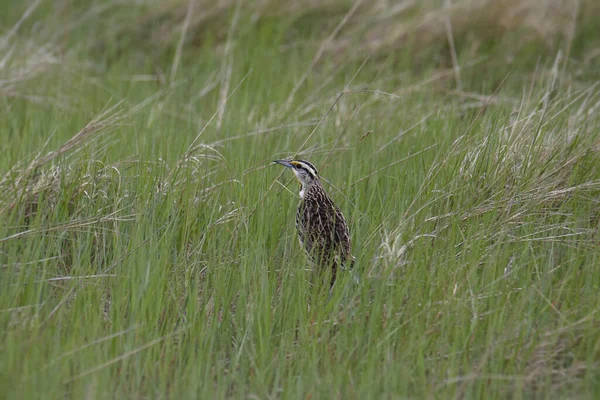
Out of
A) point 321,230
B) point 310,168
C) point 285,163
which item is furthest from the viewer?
point 285,163

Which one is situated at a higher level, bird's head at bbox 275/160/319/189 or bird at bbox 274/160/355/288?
bird's head at bbox 275/160/319/189

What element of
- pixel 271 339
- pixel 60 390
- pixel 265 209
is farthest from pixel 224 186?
pixel 60 390

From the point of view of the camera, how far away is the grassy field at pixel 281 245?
403 cm

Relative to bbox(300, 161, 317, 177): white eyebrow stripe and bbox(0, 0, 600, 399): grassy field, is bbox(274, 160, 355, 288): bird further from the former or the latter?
bbox(0, 0, 600, 399): grassy field

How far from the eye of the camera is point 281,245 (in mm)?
5371

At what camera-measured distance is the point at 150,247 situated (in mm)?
4754

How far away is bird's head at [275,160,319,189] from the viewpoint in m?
5.70

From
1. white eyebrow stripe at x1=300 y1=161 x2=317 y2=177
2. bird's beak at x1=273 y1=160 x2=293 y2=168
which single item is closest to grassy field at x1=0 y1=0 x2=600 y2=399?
bird's beak at x1=273 y1=160 x2=293 y2=168

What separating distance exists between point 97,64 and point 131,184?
3970 millimetres

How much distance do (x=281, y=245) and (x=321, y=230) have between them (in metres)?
0.33

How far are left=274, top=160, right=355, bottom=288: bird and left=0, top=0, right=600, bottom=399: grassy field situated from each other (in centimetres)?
10

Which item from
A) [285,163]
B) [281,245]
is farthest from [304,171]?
[281,245]

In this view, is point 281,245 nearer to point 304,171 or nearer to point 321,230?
point 321,230

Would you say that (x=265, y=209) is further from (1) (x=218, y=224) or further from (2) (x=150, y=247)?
(2) (x=150, y=247)
